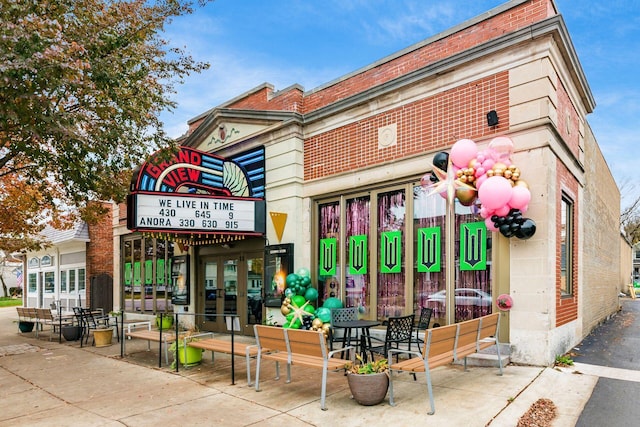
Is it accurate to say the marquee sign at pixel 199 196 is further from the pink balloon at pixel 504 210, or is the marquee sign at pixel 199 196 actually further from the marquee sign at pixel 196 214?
the pink balloon at pixel 504 210

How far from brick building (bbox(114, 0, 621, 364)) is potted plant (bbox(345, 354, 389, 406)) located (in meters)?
2.97

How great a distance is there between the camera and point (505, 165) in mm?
7414

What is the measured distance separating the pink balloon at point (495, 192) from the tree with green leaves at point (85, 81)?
6.22 metres

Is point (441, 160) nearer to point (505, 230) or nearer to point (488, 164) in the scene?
point (488, 164)

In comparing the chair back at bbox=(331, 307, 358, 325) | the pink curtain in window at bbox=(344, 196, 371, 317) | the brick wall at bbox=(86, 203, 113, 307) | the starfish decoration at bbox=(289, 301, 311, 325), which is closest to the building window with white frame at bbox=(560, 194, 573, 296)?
the pink curtain in window at bbox=(344, 196, 371, 317)

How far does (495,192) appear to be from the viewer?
6992 mm

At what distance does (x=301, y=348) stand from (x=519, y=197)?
3960mm

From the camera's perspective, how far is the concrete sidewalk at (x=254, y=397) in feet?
17.4

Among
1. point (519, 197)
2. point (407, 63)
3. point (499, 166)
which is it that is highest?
point (407, 63)

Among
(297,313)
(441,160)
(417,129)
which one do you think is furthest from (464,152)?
(297,313)

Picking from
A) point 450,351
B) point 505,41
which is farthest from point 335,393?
point 505,41

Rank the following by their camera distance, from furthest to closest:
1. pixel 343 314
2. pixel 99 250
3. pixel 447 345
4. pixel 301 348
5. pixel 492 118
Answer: pixel 99 250 < pixel 343 314 < pixel 492 118 < pixel 301 348 < pixel 447 345

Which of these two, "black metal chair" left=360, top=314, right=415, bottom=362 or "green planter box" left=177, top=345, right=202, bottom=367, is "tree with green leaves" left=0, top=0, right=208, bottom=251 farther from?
"black metal chair" left=360, top=314, right=415, bottom=362

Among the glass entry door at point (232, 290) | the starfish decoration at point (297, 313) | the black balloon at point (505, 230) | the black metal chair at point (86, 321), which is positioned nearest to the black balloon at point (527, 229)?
the black balloon at point (505, 230)
